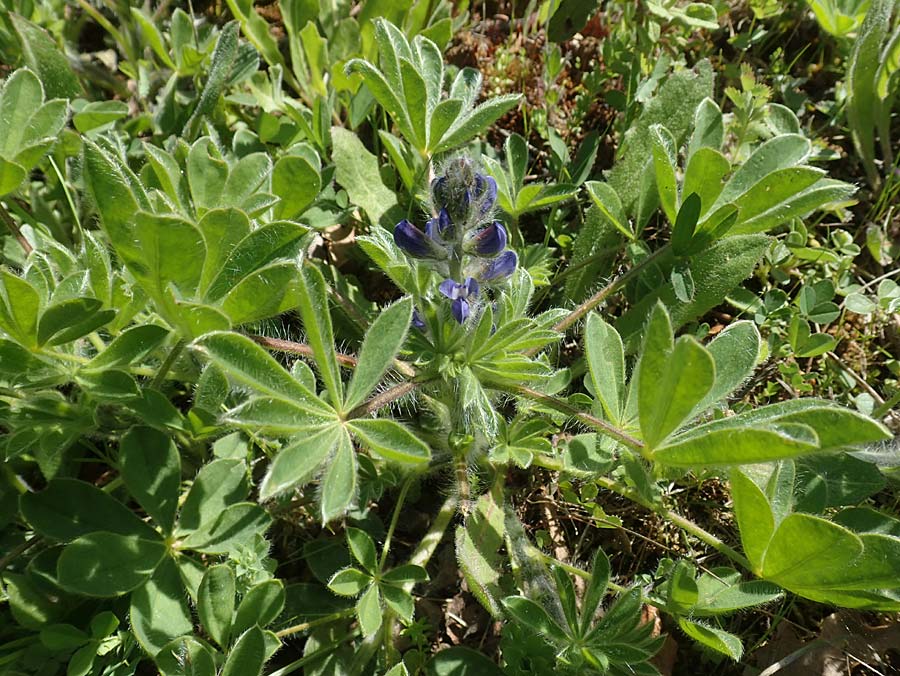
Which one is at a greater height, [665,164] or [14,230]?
[665,164]

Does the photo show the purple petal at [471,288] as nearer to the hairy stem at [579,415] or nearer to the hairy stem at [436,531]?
the hairy stem at [579,415]

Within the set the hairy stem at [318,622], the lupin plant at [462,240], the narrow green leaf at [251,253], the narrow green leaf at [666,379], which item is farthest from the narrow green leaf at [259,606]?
the narrow green leaf at [666,379]

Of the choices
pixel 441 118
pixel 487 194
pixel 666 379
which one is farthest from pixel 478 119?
pixel 666 379

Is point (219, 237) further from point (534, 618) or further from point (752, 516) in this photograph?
point (752, 516)

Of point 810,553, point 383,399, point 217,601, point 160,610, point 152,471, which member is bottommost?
point 160,610

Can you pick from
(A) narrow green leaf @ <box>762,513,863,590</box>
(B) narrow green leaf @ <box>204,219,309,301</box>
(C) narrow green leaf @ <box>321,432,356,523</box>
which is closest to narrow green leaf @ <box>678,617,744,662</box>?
(A) narrow green leaf @ <box>762,513,863,590</box>

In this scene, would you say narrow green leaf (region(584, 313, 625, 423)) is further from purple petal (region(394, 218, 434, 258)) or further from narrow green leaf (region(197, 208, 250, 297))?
Answer: narrow green leaf (region(197, 208, 250, 297))

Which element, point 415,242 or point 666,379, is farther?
point 415,242

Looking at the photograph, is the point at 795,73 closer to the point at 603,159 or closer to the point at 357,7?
the point at 603,159
